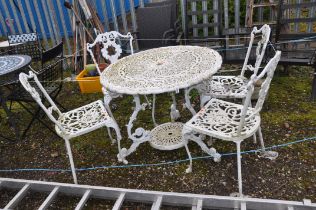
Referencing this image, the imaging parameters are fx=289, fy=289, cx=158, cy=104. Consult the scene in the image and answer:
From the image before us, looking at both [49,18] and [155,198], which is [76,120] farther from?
[49,18]

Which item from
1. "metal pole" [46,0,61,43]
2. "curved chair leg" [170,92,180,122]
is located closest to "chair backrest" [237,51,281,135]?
"curved chair leg" [170,92,180,122]

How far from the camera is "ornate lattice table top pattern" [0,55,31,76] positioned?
322 centimetres

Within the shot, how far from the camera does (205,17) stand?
4629 millimetres

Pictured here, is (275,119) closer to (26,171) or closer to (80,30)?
(26,171)

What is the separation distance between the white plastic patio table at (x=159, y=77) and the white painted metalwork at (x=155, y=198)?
0.51m

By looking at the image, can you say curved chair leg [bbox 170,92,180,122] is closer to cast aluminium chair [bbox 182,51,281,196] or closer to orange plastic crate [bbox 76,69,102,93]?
cast aluminium chair [bbox 182,51,281,196]

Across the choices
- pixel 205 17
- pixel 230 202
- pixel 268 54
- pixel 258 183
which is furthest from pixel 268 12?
pixel 230 202

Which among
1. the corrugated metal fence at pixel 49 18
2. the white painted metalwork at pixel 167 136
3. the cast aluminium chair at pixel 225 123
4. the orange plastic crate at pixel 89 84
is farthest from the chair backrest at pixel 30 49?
the cast aluminium chair at pixel 225 123

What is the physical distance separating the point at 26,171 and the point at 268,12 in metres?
4.61

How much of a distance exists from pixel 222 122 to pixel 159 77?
0.68m

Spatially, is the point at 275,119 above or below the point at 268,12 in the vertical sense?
below

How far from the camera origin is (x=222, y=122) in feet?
8.00

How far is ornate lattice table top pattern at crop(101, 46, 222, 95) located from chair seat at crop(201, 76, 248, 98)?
0.29 meters

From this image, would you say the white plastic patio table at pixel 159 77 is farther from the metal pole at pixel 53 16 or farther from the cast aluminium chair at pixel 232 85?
the metal pole at pixel 53 16
